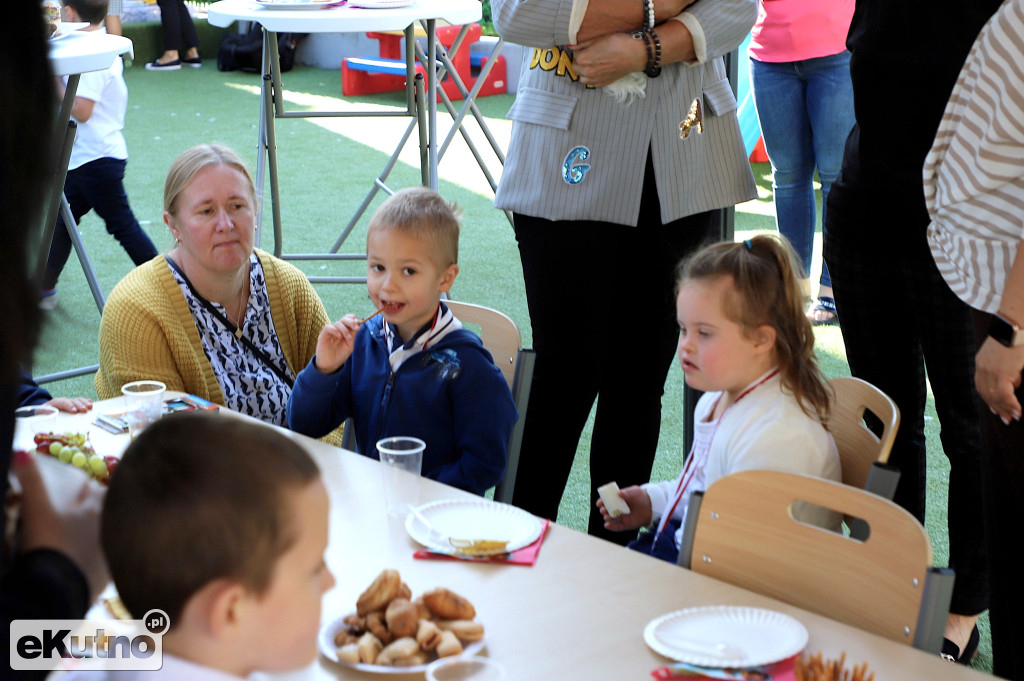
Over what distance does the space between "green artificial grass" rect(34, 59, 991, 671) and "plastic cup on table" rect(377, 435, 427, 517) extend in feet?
2.22

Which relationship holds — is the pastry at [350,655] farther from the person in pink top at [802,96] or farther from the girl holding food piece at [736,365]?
the person in pink top at [802,96]

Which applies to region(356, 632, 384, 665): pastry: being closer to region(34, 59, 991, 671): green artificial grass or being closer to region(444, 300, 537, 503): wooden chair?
region(444, 300, 537, 503): wooden chair

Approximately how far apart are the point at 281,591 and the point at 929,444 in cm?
259

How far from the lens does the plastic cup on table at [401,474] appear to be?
138cm

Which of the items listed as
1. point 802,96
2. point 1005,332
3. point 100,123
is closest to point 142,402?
point 1005,332

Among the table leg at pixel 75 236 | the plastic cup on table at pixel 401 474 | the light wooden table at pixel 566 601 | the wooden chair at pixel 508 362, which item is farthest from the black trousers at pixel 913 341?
the table leg at pixel 75 236

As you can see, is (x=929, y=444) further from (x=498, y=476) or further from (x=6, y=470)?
(x=6, y=470)

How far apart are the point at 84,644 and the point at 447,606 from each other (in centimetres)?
42

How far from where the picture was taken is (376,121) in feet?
24.4

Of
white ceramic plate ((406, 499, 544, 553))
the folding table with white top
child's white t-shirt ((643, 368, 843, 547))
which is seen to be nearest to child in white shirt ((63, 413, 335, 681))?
white ceramic plate ((406, 499, 544, 553))

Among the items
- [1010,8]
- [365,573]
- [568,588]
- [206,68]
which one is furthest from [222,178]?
[206,68]

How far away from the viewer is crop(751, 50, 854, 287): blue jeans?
357 centimetres

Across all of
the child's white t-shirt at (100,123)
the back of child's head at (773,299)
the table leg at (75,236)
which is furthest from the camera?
the child's white t-shirt at (100,123)

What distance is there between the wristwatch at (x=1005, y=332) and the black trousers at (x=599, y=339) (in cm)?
68
